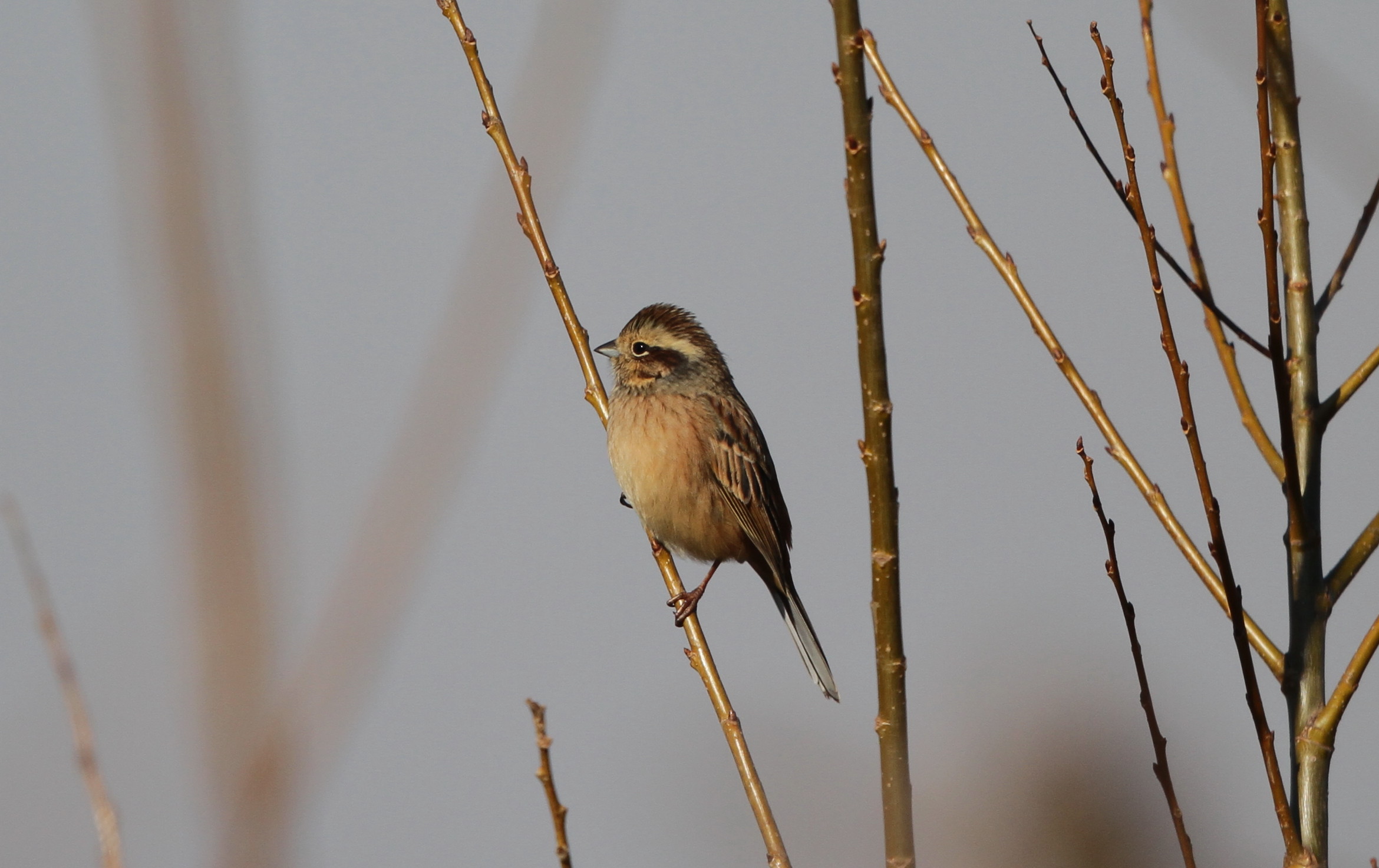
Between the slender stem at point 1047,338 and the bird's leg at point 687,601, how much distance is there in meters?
1.45

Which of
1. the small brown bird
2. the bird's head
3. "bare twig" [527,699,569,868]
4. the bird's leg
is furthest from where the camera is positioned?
the bird's head

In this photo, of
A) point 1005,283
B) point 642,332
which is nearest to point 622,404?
point 642,332

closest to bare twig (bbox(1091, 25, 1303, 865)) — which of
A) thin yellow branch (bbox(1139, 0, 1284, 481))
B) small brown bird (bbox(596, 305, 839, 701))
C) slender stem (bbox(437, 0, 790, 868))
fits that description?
thin yellow branch (bbox(1139, 0, 1284, 481))

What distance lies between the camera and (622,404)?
652 cm

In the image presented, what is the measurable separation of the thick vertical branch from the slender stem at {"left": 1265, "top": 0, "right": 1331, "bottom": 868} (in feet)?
2.60

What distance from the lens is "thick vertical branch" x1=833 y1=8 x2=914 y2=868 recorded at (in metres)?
2.35

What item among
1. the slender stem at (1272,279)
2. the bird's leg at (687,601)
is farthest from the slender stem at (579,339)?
the slender stem at (1272,279)

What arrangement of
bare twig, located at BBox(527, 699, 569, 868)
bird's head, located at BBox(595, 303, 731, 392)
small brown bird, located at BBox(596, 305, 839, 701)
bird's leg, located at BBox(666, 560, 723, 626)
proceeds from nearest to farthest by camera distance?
1. bare twig, located at BBox(527, 699, 569, 868)
2. bird's leg, located at BBox(666, 560, 723, 626)
3. small brown bird, located at BBox(596, 305, 839, 701)
4. bird's head, located at BBox(595, 303, 731, 392)

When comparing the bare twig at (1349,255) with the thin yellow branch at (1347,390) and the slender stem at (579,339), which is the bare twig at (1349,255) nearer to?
the thin yellow branch at (1347,390)

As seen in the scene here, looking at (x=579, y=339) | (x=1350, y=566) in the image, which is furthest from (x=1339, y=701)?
(x=579, y=339)

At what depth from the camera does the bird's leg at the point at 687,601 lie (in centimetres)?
401

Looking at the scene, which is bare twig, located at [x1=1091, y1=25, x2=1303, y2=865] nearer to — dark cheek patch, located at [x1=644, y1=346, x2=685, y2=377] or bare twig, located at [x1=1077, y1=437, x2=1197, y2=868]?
bare twig, located at [x1=1077, y1=437, x2=1197, y2=868]

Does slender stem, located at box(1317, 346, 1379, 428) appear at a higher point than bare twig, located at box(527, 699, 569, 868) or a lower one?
higher

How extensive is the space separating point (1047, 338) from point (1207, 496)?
0.61 metres
